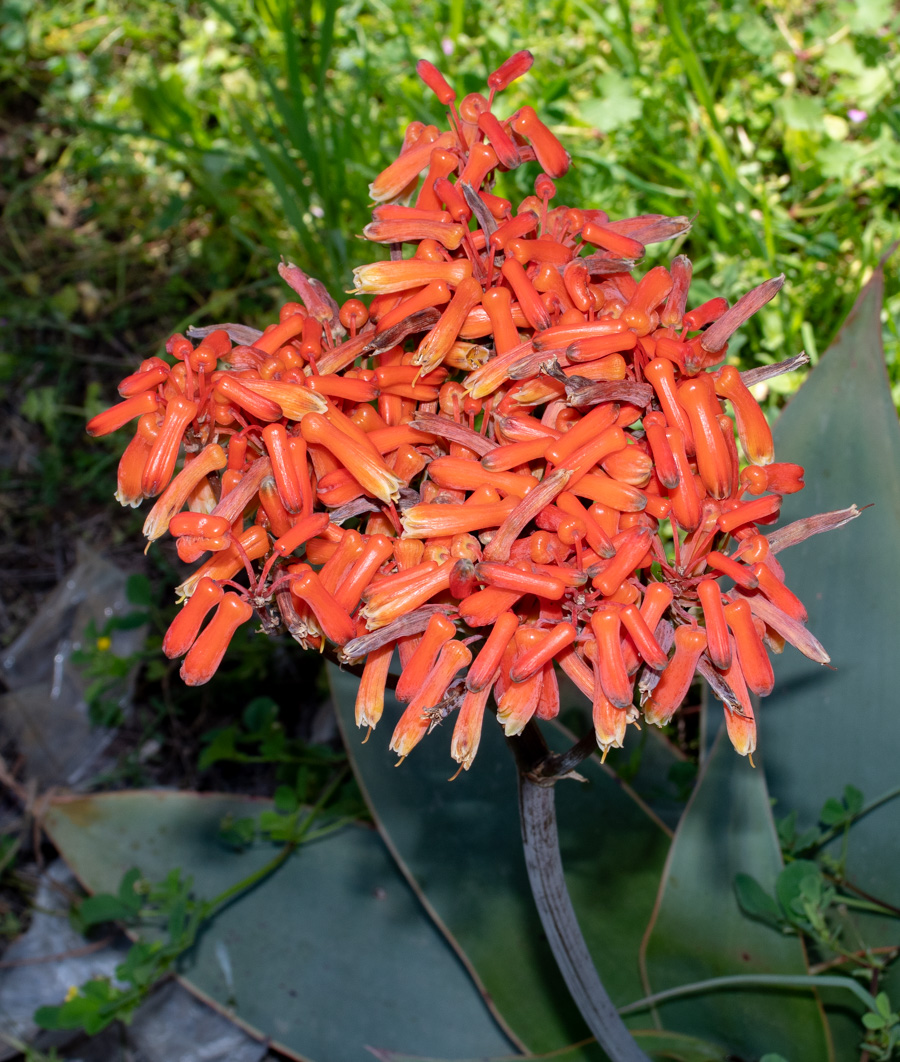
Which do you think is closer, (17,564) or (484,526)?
(484,526)

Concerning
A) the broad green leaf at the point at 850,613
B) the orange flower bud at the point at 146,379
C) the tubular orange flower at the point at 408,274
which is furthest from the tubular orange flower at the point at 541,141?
the broad green leaf at the point at 850,613

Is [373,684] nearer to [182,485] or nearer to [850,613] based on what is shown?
[182,485]

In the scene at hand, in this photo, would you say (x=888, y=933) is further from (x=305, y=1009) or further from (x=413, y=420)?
(x=413, y=420)

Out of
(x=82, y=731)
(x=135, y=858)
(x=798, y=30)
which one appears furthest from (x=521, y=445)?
(x=798, y=30)

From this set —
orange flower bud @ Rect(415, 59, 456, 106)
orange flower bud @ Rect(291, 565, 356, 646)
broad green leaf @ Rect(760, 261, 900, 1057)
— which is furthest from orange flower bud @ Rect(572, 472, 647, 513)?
broad green leaf @ Rect(760, 261, 900, 1057)

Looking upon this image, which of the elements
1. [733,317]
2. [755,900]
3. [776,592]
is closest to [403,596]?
[776,592]

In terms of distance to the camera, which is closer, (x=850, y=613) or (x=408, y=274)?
(x=408, y=274)
